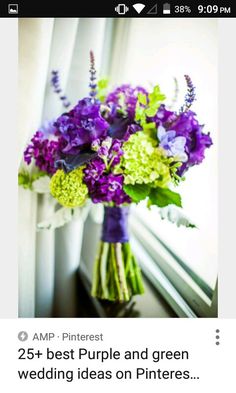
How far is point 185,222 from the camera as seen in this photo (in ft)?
2.00

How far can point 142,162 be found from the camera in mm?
553

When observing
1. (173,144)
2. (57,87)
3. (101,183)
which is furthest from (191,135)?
(57,87)

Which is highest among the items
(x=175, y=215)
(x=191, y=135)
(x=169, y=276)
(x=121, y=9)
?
(x=121, y=9)

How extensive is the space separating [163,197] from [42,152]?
20 cm

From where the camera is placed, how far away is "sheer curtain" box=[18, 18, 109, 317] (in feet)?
1.96

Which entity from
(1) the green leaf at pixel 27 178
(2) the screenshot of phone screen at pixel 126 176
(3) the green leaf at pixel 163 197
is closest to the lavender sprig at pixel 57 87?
(2) the screenshot of phone screen at pixel 126 176

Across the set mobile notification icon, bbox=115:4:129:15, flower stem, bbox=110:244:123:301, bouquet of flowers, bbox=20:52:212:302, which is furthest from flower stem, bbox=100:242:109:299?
mobile notification icon, bbox=115:4:129:15

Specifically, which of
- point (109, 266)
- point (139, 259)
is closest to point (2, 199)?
point (109, 266)

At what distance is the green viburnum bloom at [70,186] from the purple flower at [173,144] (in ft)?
0.39

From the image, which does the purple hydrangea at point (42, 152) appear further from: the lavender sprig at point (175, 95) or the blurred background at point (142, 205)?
the lavender sprig at point (175, 95)

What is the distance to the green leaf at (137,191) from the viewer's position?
56 cm

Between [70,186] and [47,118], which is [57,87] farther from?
[70,186]

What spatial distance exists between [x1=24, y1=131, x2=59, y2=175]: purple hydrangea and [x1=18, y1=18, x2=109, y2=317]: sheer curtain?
15 millimetres
